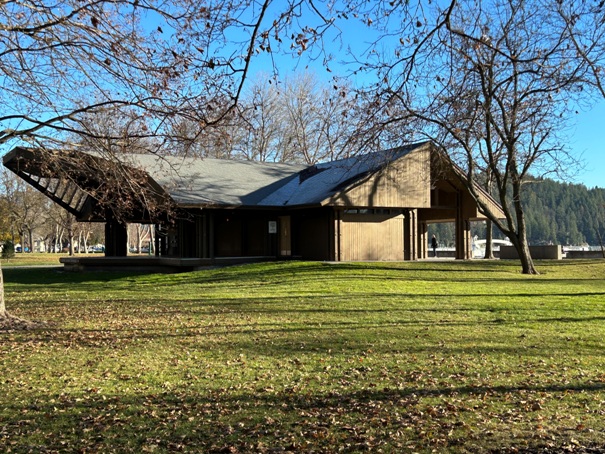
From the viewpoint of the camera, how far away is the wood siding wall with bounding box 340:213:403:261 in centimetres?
2808

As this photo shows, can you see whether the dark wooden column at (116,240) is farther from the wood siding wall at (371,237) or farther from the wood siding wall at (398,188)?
the wood siding wall at (398,188)

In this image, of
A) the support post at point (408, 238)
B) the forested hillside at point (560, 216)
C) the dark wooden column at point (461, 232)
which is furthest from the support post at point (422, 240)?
the forested hillside at point (560, 216)

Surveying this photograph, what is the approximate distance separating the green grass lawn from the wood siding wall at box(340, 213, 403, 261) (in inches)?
466

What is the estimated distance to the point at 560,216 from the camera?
133375 millimetres

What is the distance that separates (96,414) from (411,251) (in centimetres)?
2535

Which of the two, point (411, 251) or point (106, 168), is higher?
point (106, 168)

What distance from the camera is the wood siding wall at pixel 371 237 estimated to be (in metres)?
28.1

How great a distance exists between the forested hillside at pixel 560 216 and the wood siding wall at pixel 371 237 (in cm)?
9949

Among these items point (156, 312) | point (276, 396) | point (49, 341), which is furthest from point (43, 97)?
point (276, 396)

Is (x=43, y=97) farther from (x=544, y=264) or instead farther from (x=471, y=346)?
(x=544, y=264)

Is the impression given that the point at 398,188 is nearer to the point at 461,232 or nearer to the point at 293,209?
the point at 293,209

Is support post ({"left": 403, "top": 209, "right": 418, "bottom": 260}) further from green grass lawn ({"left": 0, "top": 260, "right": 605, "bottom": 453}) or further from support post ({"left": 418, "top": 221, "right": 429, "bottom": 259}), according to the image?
green grass lawn ({"left": 0, "top": 260, "right": 605, "bottom": 453})

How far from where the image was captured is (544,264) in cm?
2928

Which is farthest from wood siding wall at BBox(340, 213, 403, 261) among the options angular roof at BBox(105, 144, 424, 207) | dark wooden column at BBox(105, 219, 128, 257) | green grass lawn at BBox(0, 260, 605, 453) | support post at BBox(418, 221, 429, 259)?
dark wooden column at BBox(105, 219, 128, 257)
